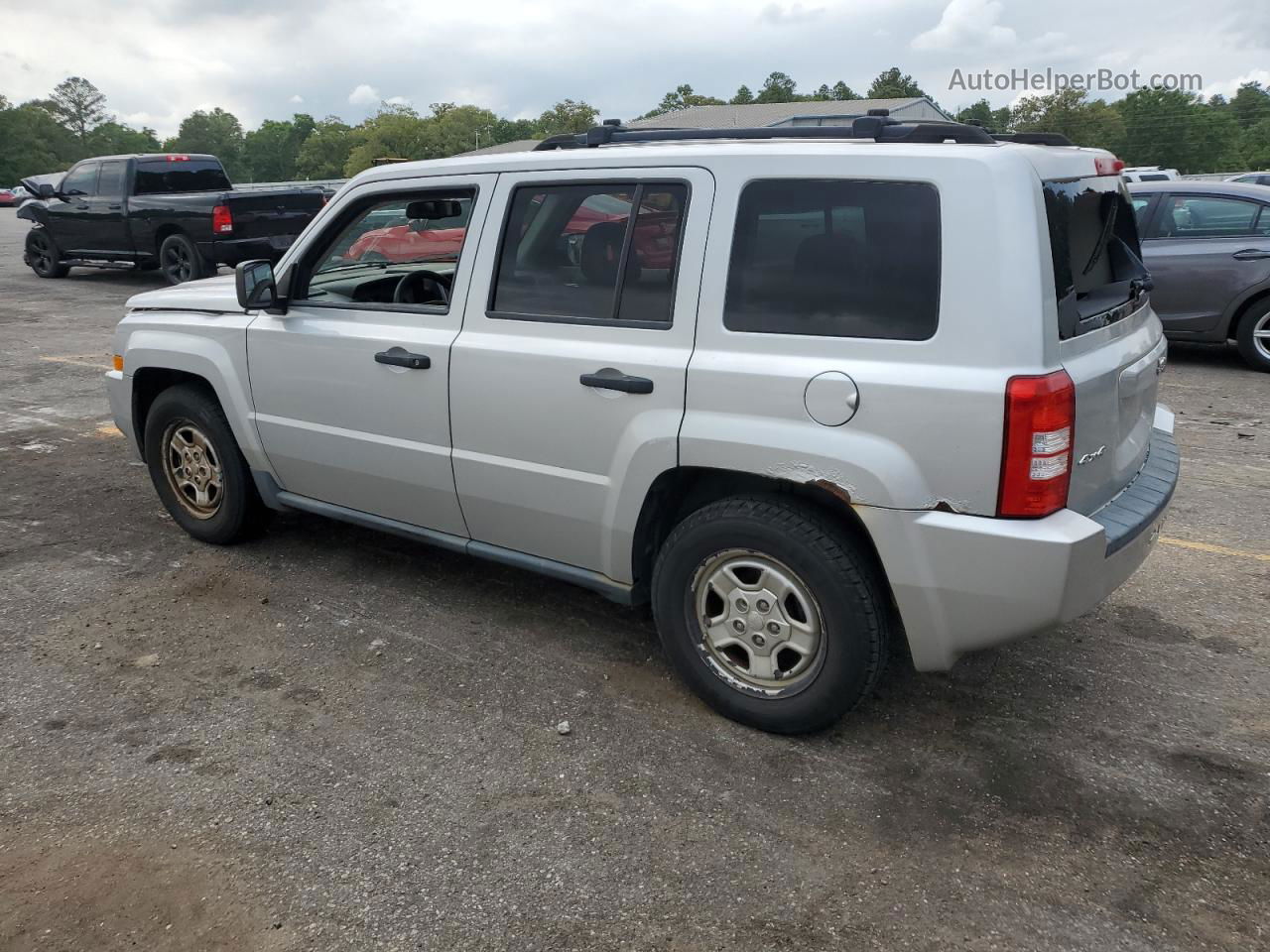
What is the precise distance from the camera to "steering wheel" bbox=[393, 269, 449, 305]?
404cm

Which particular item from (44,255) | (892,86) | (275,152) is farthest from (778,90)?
Answer: (44,255)

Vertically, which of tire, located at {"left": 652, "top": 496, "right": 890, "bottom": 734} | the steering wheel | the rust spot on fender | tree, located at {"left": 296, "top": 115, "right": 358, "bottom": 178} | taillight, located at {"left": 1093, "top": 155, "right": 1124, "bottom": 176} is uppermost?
tree, located at {"left": 296, "top": 115, "right": 358, "bottom": 178}

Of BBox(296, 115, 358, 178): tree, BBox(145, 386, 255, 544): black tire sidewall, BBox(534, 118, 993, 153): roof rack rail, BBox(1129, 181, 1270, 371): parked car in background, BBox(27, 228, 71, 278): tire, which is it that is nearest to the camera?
BBox(534, 118, 993, 153): roof rack rail

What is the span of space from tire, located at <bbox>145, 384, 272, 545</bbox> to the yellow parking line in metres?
4.36

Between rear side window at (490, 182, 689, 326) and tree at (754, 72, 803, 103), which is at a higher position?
tree at (754, 72, 803, 103)

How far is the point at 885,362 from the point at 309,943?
2120 millimetres

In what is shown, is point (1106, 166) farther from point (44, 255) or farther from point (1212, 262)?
point (44, 255)

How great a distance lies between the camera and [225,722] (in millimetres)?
3463

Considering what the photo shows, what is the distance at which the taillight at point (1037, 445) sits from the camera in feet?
8.88

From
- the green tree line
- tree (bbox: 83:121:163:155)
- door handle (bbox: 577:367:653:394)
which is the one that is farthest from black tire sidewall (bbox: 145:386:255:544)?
tree (bbox: 83:121:163:155)

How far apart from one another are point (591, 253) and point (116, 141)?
467ft

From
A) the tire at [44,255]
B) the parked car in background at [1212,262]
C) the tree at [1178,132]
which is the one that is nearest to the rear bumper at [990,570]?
the parked car in background at [1212,262]

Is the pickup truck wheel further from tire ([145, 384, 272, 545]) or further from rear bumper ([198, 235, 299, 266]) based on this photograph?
tire ([145, 384, 272, 545])

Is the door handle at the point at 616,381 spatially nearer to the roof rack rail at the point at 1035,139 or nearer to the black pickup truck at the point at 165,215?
the roof rack rail at the point at 1035,139
